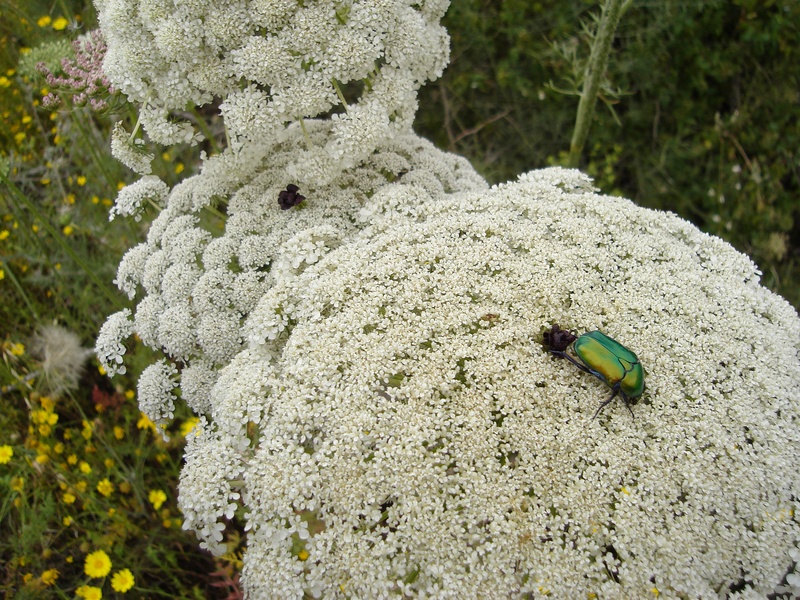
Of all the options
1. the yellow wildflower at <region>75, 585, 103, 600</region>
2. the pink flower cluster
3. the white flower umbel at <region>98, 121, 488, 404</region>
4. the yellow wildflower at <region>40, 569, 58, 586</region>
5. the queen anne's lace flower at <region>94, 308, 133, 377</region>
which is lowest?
the yellow wildflower at <region>75, 585, 103, 600</region>

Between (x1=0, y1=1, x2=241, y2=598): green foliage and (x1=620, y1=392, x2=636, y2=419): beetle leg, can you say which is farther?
(x1=0, y1=1, x2=241, y2=598): green foliage

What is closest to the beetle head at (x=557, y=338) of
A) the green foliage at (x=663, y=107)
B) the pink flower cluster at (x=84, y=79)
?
the pink flower cluster at (x=84, y=79)

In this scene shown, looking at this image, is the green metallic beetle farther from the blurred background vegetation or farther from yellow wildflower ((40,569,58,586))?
yellow wildflower ((40,569,58,586))

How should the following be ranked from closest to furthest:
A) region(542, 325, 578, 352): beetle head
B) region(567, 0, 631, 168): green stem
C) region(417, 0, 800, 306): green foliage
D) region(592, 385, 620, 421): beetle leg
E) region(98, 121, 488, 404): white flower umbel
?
1. region(592, 385, 620, 421): beetle leg
2. region(542, 325, 578, 352): beetle head
3. region(98, 121, 488, 404): white flower umbel
4. region(567, 0, 631, 168): green stem
5. region(417, 0, 800, 306): green foliage

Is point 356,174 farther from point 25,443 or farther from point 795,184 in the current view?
point 795,184

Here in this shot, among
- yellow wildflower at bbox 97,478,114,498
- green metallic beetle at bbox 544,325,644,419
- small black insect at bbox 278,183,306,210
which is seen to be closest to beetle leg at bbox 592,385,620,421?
green metallic beetle at bbox 544,325,644,419

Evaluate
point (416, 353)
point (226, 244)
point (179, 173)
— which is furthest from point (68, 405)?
point (416, 353)
